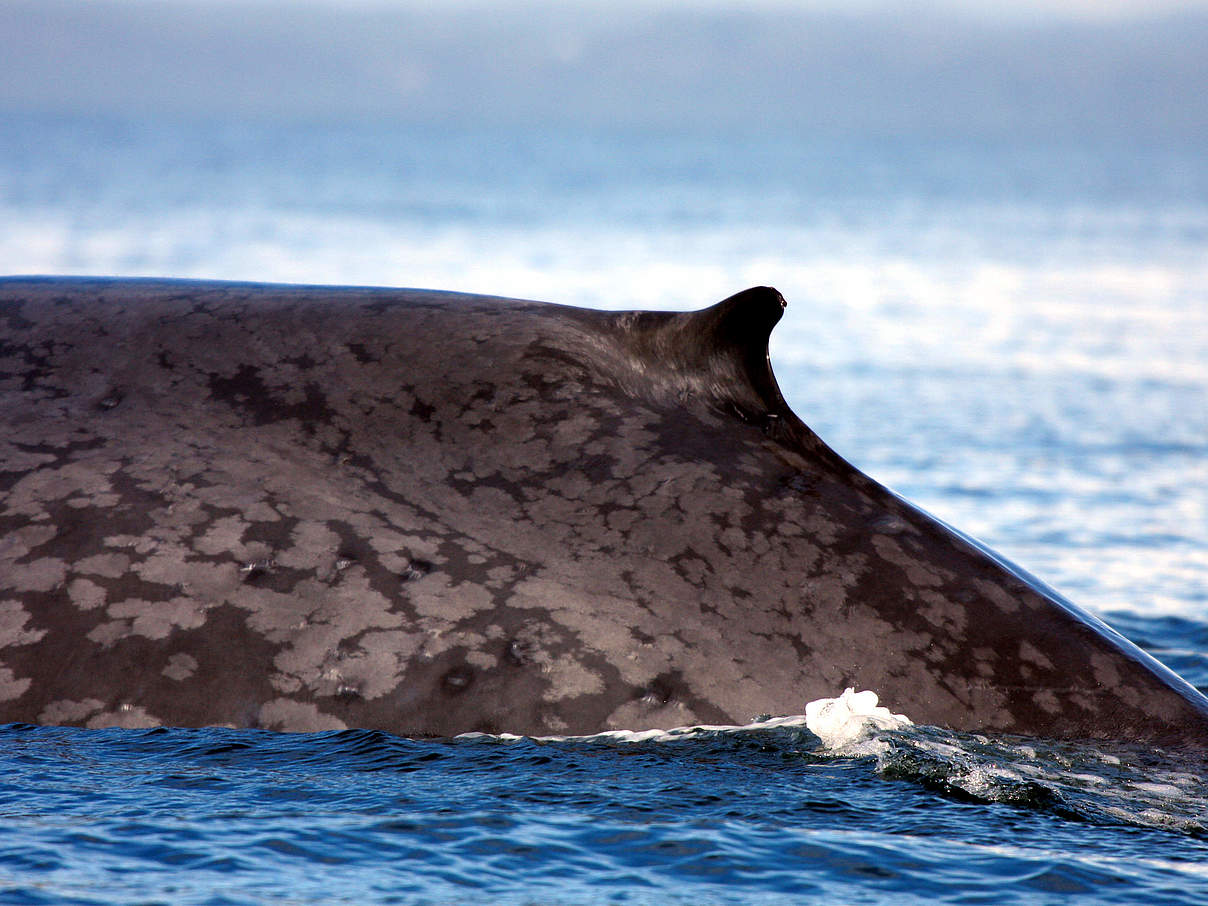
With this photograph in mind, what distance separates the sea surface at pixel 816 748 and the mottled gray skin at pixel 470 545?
0.14 metres

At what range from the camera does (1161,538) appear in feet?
41.6

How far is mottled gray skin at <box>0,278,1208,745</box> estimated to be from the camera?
4637 millimetres

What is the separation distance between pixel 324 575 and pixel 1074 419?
51.5 ft

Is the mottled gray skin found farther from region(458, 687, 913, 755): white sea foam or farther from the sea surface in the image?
the sea surface

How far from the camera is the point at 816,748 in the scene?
15.5 ft

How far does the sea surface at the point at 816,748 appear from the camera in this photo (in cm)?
416

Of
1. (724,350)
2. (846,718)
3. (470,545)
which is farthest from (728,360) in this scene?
(846,718)

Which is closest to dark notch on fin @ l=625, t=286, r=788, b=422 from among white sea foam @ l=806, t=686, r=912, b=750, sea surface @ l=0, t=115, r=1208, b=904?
white sea foam @ l=806, t=686, r=912, b=750

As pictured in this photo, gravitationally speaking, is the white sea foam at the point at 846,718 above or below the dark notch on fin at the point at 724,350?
below

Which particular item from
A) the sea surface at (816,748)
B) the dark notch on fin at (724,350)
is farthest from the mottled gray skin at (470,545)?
the sea surface at (816,748)

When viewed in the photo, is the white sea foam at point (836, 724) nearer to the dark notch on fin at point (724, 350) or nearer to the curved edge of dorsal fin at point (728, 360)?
the curved edge of dorsal fin at point (728, 360)

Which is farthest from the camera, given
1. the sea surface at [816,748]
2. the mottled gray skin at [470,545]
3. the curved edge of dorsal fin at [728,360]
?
the curved edge of dorsal fin at [728,360]

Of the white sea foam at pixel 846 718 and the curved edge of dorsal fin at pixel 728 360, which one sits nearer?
the white sea foam at pixel 846 718

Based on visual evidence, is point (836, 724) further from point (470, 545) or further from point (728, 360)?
point (728, 360)
